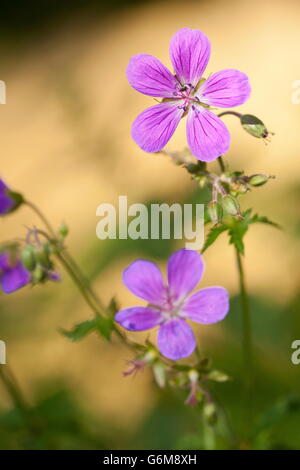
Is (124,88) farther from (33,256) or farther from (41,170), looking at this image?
(33,256)

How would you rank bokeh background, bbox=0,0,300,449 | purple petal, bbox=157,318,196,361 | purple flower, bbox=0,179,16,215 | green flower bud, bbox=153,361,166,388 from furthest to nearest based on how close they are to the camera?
bokeh background, bbox=0,0,300,449, purple flower, bbox=0,179,16,215, green flower bud, bbox=153,361,166,388, purple petal, bbox=157,318,196,361

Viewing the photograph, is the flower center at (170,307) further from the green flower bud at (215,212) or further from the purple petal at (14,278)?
the purple petal at (14,278)

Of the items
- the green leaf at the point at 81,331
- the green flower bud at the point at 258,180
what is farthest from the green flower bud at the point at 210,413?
the green flower bud at the point at 258,180

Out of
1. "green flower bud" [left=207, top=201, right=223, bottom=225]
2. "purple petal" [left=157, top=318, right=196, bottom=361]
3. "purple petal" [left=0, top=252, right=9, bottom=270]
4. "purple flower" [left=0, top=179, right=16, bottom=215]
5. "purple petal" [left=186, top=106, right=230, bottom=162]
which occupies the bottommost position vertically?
"purple petal" [left=157, top=318, right=196, bottom=361]

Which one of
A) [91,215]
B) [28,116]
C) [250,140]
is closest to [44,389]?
[91,215]

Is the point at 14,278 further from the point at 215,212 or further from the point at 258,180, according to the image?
the point at 258,180

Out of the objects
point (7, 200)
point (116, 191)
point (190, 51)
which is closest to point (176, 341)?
point (7, 200)

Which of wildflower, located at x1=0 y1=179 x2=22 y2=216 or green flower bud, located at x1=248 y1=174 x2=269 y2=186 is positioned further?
wildflower, located at x1=0 y1=179 x2=22 y2=216

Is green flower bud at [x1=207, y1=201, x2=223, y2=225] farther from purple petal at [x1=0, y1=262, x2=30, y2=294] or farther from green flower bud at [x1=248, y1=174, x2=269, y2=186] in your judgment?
purple petal at [x1=0, y1=262, x2=30, y2=294]

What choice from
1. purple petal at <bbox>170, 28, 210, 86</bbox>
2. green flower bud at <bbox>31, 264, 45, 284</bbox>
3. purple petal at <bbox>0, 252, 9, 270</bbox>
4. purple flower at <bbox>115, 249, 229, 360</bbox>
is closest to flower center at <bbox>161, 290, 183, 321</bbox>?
purple flower at <bbox>115, 249, 229, 360</bbox>
